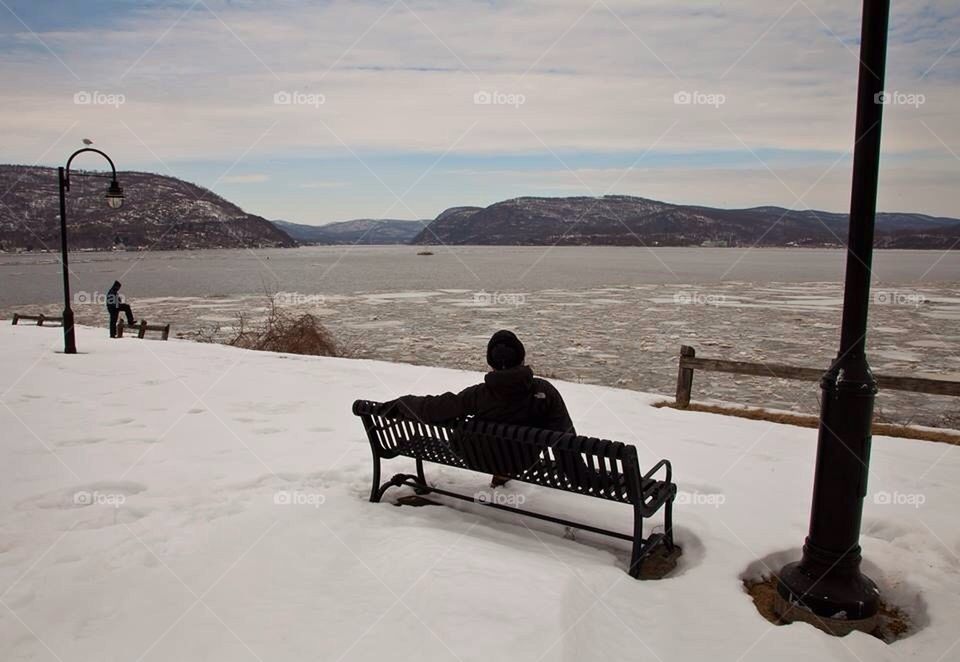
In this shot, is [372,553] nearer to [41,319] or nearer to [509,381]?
[509,381]

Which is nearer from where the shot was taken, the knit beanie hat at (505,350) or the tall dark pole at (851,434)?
the tall dark pole at (851,434)

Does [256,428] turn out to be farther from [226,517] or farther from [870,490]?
[870,490]

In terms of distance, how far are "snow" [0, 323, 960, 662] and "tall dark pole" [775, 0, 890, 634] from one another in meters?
0.26

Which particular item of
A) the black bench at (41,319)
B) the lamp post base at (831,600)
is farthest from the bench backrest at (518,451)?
the black bench at (41,319)

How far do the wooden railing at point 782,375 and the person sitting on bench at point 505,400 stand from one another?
12.2 ft

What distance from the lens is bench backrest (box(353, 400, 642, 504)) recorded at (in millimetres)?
4261

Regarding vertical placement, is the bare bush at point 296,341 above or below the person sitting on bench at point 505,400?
below

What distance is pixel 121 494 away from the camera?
5367 mm

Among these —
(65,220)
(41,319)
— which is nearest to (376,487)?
(65,220)

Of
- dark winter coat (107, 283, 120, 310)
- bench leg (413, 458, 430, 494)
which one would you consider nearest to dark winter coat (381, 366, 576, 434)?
bench leg (413, 458, 430, 494)

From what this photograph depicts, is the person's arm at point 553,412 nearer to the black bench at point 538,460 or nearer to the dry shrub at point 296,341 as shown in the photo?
the black bench at point 538,460

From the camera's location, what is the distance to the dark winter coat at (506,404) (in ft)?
16.2

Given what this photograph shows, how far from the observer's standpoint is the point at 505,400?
4.98 m

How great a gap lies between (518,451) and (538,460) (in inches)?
6.0
